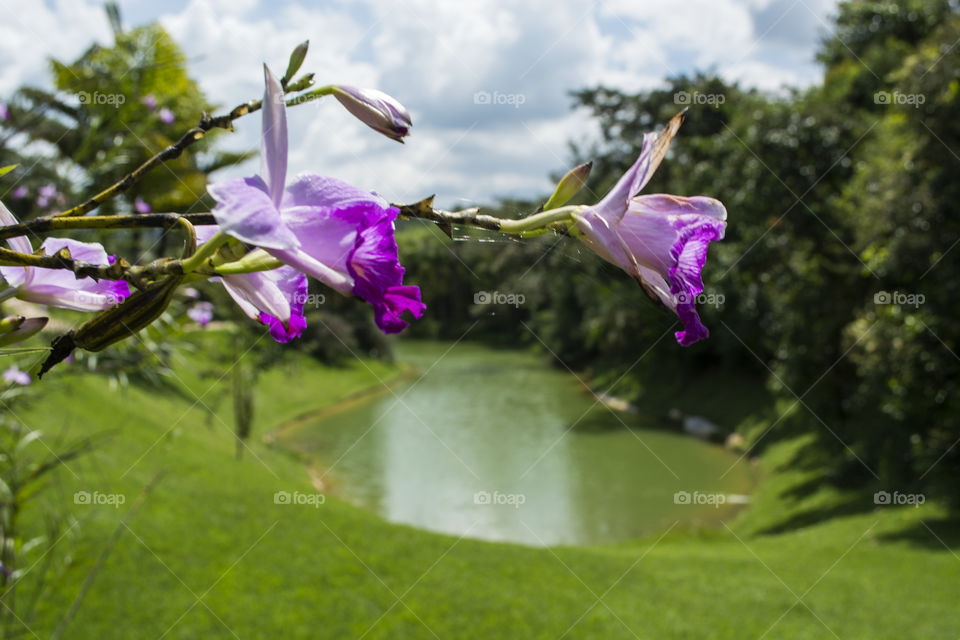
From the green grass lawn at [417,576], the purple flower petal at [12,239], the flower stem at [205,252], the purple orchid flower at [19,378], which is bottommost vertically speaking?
the green grass lawn at [417,576]

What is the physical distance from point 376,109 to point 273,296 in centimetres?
13

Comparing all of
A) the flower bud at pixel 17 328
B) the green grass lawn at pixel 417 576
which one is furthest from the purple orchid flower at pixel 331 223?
the green grass lawn at pixel 417 576

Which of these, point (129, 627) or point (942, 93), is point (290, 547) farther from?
point (942, 93)

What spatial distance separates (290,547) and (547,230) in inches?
227

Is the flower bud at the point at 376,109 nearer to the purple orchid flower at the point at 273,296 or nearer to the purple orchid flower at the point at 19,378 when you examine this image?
the purple orchid flower at the point at 273,296

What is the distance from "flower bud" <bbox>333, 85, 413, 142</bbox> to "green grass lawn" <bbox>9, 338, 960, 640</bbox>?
8.01 feet

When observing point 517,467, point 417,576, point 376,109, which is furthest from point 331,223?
point 517,467

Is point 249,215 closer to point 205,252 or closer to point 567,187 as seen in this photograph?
Result: point 205,252

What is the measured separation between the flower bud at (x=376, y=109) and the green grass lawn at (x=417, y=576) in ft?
8.01

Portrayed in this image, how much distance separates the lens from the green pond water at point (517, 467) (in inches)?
394

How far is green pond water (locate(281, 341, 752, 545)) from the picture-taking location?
10008mm

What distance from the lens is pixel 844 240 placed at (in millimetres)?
9734

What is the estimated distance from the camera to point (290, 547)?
571cm

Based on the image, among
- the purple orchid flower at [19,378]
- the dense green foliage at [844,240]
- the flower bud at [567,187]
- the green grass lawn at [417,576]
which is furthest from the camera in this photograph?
the dense green foliage at [844,240]
